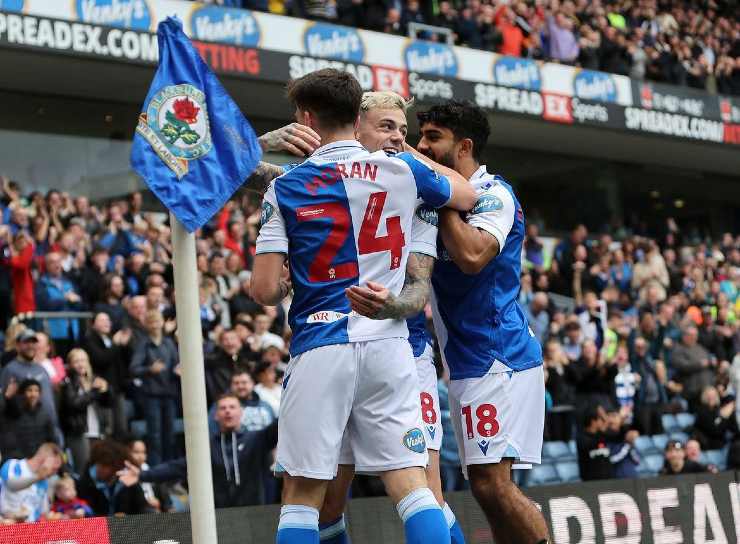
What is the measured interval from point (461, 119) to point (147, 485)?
17.1 feet

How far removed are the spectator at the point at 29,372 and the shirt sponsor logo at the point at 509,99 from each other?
38.2ft

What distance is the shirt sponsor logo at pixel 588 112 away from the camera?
74.5 feet

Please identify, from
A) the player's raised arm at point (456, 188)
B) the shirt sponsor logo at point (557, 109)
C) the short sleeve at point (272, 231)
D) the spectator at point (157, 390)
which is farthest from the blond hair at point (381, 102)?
the shirt sponsor logo at point (557, 109)

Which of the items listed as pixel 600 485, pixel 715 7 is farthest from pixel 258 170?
pixel 715 7

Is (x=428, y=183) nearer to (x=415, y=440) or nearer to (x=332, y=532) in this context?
(x=415, y=440)

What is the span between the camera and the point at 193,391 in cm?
471

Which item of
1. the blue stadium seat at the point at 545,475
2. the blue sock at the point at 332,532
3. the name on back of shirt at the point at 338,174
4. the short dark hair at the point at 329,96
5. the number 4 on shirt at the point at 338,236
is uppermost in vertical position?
the short dark hair at the point at 329,96

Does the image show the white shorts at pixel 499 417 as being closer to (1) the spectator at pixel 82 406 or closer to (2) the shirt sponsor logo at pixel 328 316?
(2) the shirt sponsor logo at pixel 328 316

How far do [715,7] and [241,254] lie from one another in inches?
696

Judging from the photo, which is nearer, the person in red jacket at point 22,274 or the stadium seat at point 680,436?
the person in red jacket at point 22,274

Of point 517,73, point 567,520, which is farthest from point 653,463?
point 517,73

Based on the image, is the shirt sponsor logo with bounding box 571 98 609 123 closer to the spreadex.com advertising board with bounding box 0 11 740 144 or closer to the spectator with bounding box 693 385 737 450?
the spreadex.com advertising board with bounding box 0 11 740 144

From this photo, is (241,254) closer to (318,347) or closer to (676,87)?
(318,347)

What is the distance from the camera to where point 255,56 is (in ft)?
60.2
